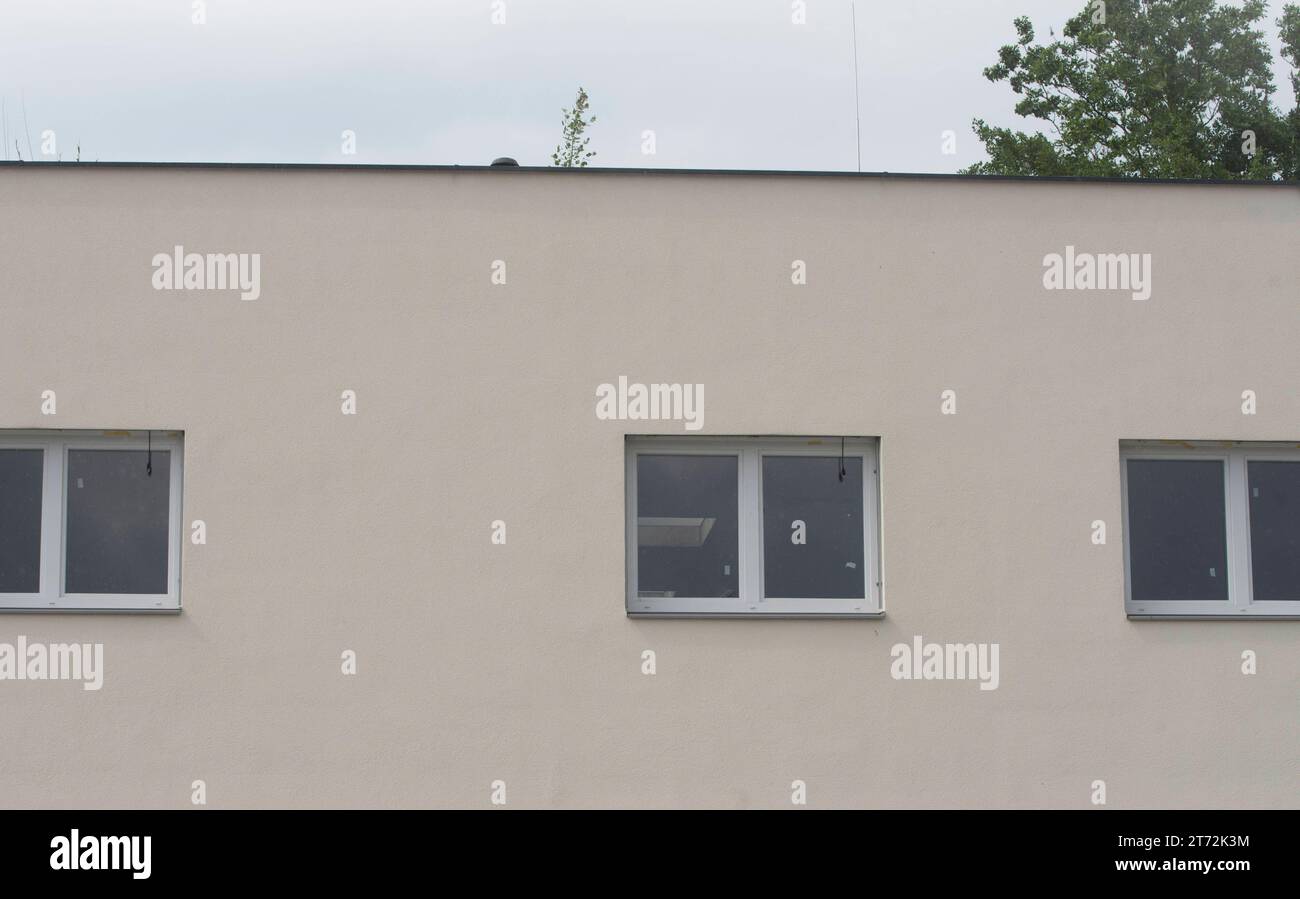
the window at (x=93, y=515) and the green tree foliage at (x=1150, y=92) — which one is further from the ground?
the green tree foliage at (x=1150, y=92)

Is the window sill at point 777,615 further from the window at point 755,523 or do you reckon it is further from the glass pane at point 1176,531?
the glass pane at point 1176,531

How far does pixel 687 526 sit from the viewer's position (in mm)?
7801

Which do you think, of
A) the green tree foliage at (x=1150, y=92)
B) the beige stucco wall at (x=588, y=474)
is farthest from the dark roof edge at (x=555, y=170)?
the green tree foliage at (x=1150, y=92)

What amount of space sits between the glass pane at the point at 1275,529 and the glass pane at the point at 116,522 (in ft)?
18.8

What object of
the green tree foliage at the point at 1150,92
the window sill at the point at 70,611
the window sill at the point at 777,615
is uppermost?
the green tree foliage at the point at 1150,92

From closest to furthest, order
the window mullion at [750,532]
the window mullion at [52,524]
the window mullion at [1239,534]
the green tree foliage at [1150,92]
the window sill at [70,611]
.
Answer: the window sill at [70,611] < the window mullion at [52,524] < the window mullion at [750,532] < the window mullion at [1239,534] < the green tree foliage at [1150,92]

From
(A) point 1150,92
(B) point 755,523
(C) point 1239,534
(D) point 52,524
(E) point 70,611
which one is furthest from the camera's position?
(A) point 1150,92

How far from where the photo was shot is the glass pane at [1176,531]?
7934 mm

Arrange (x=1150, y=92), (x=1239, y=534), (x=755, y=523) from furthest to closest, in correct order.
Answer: (x=1150, y=92) → (x=1239, y=534) → (x=755, y=523)

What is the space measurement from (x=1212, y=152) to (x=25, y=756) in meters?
23.2

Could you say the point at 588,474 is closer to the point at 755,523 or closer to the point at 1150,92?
the point at 755,523

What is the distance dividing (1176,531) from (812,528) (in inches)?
77.6

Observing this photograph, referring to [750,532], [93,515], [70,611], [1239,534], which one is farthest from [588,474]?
[1239,534]

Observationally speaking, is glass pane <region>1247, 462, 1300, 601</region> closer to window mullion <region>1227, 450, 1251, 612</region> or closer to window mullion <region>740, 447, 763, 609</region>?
window mullion <region>1227, 450, 1251, 612</region>
